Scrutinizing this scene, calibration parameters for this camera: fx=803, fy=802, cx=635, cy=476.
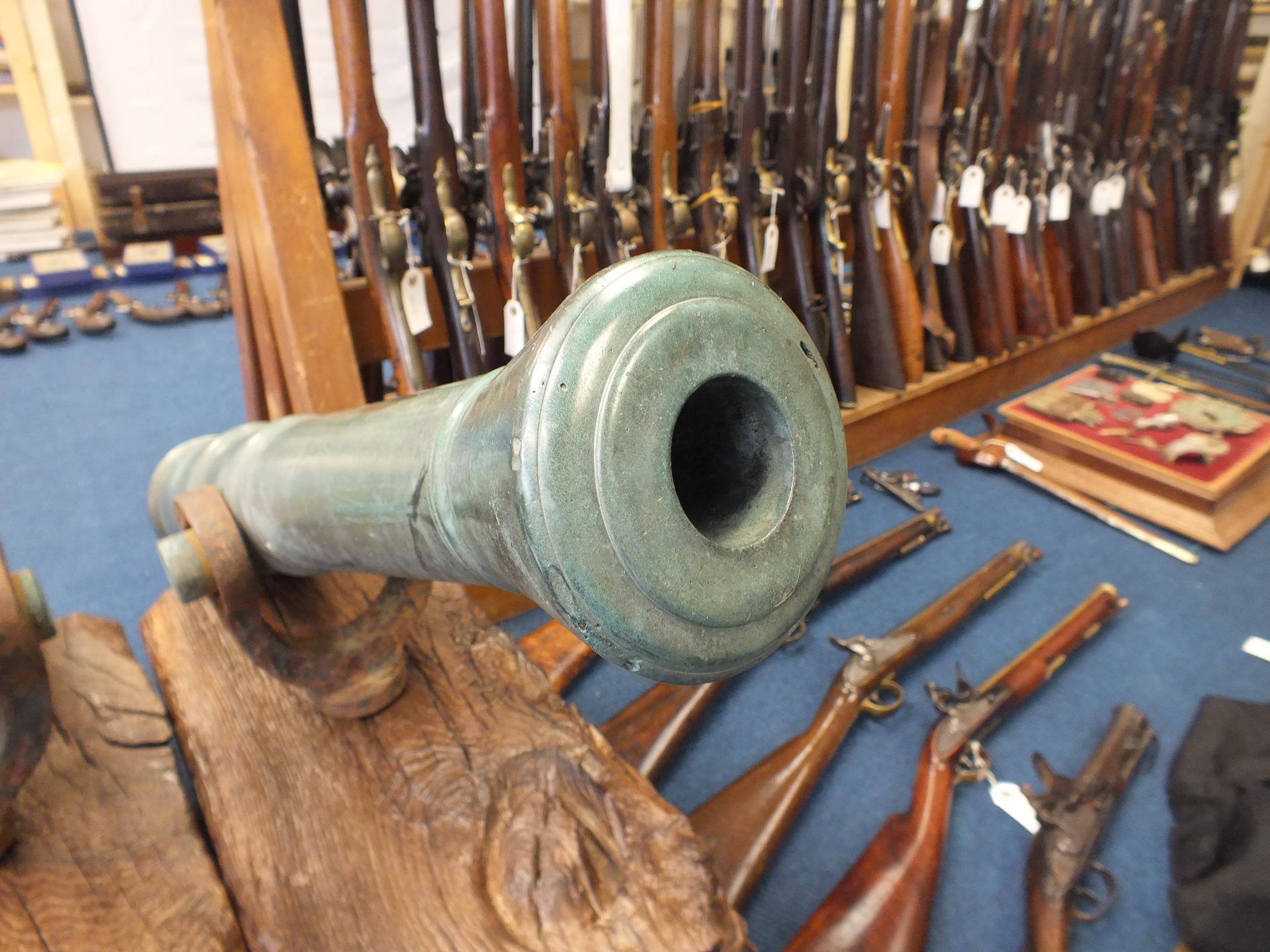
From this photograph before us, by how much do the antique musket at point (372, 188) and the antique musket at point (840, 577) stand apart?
0.71 metres

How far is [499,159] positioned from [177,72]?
360 centimetres

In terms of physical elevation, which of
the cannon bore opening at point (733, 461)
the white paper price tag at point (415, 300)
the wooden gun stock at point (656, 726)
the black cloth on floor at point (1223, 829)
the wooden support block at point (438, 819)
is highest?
the cannon bore opening at point (733, 461)

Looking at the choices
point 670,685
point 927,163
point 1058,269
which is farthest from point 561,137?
point 1058,269

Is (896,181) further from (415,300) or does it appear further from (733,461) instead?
(733,461)

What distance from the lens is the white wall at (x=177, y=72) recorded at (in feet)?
14.2

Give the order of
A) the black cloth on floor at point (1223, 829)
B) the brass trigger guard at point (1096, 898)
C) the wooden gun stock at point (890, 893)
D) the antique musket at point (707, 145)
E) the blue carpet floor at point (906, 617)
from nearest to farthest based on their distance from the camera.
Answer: the wooden gun stock at point (890, 893) < the black cloth on floor at point (1223, 829) < the brass trigger guard at point (1096, 898) < the blue carpet floor at point (906, 617) < the antique musket at point (707, 145)

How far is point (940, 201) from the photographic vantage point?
3176 mm

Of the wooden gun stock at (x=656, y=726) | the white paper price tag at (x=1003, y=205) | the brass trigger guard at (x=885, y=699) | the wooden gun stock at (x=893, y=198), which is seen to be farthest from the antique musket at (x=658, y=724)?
the white paper price tag at (x=1003, y=205)

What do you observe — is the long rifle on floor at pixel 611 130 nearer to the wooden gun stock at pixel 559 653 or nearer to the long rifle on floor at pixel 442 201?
the long rifle on floor at pixel 442 201

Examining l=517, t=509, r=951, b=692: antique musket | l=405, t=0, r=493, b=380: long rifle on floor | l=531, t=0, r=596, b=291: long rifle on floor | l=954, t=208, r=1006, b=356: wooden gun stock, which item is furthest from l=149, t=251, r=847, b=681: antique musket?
l=954, t=208, r=1006, b=356: wooden gun stock

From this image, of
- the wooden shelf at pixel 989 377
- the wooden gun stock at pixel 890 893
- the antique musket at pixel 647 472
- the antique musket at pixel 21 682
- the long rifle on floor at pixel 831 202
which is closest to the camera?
the antique musket at pixel 647 472

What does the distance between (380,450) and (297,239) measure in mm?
1333

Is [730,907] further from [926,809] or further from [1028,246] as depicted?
[1028,246]

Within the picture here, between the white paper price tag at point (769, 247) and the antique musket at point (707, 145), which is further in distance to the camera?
the white paper price tag at point (769, 247)
